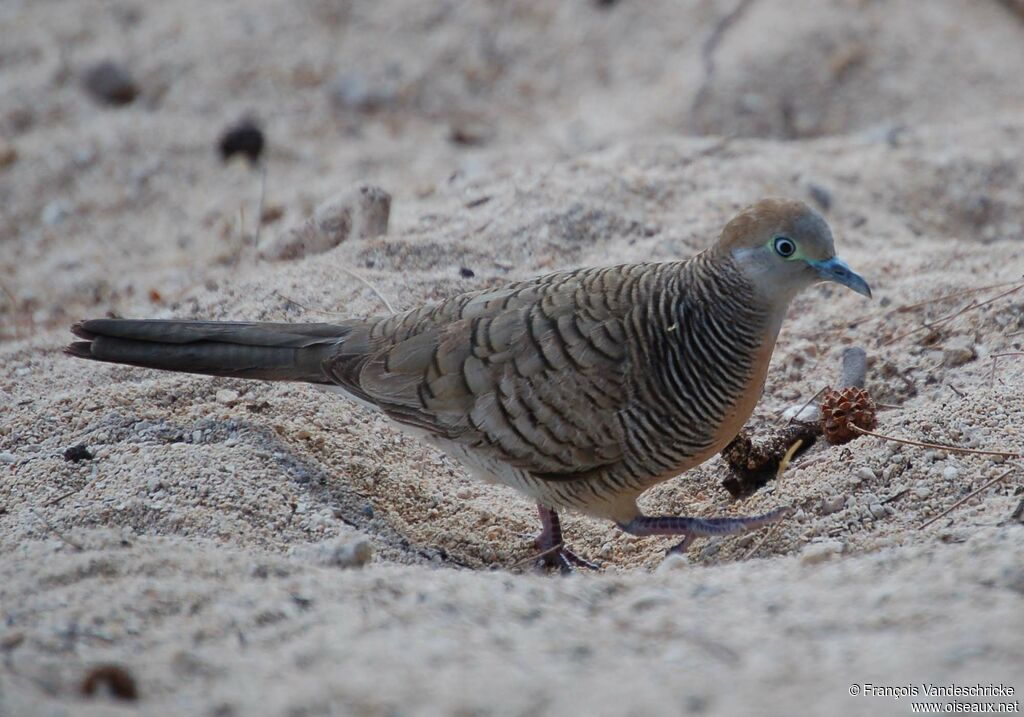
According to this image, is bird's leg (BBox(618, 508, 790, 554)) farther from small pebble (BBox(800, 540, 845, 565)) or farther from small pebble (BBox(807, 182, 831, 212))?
small pebble (BBox(807, 182, 831, 212))

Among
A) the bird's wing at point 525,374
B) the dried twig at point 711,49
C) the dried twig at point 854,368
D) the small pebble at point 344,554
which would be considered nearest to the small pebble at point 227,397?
the bird's wing at point 525,374

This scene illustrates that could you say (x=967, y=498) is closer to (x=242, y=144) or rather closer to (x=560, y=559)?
(x=560, y=559)

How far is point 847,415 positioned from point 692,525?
28.5 inches

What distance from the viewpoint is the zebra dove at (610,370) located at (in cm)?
346

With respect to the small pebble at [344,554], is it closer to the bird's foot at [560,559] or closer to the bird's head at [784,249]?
the bird's foot at [560,559]

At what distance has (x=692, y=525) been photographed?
356 cm

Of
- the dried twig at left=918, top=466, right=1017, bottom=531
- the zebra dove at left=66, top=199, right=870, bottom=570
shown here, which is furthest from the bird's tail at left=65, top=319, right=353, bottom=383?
the dried twig at left=918, top=466, right=1017, bottom=531

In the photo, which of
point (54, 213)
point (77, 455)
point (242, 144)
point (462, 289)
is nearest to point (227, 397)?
point (77, 455)

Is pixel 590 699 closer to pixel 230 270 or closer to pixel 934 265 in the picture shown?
pixel 934 265

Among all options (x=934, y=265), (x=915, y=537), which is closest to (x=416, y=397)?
(x=915, y=537)

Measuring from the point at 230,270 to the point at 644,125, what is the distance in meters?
2.80

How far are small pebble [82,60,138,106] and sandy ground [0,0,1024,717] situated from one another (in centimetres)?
8

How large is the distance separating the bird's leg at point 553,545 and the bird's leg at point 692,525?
0.23 meters

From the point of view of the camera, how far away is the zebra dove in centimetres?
346
